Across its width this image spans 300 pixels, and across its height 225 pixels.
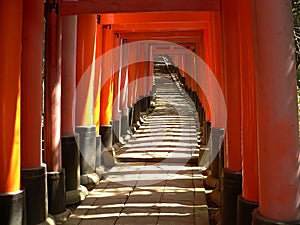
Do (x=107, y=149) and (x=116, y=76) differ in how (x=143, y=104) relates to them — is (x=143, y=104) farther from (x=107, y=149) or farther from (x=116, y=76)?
(x=107, y=149)

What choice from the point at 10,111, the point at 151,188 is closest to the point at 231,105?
the point at 10,111

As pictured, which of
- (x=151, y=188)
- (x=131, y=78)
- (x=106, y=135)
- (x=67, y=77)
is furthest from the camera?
(x=131, y=78)

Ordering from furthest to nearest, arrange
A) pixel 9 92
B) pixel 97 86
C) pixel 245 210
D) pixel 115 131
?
pixel 115 131 < pixel 97 86 < pixel 9 92 < pixel 245 210

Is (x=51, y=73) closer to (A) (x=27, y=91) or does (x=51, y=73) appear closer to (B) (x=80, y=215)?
(A) (x=27, y=91)

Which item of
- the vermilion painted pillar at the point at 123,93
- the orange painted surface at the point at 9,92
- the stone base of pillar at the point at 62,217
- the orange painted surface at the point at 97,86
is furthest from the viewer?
the vermilion painted pillar at the point at 123,93

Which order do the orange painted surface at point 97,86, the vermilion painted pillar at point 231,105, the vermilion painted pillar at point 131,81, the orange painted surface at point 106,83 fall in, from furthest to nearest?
1. the vermilion painted pillar at point 131,81
2. the orange painted surface at point 106,83
3. the orange painted surface at point 97,86
4. the vermilion painted pillar at point 231,105

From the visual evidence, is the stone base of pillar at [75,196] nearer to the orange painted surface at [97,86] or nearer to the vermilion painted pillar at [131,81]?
the orange painted surface at [97,86]

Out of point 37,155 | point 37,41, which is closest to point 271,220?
point 37,155

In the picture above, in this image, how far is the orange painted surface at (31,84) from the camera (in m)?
4.77

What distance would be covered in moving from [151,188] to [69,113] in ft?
5.93

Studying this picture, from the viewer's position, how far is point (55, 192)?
5.43 metres

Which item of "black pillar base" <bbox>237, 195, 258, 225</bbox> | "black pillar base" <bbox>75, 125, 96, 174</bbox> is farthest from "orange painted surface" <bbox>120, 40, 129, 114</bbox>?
"black pillar base" <bbox>237, 195, 258, 225</bbox>

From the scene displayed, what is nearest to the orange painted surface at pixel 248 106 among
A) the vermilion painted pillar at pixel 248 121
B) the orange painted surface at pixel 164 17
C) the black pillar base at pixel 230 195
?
the vermilion painted pillar at pixel 248 121

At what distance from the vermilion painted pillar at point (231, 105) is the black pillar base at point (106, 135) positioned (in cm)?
466
